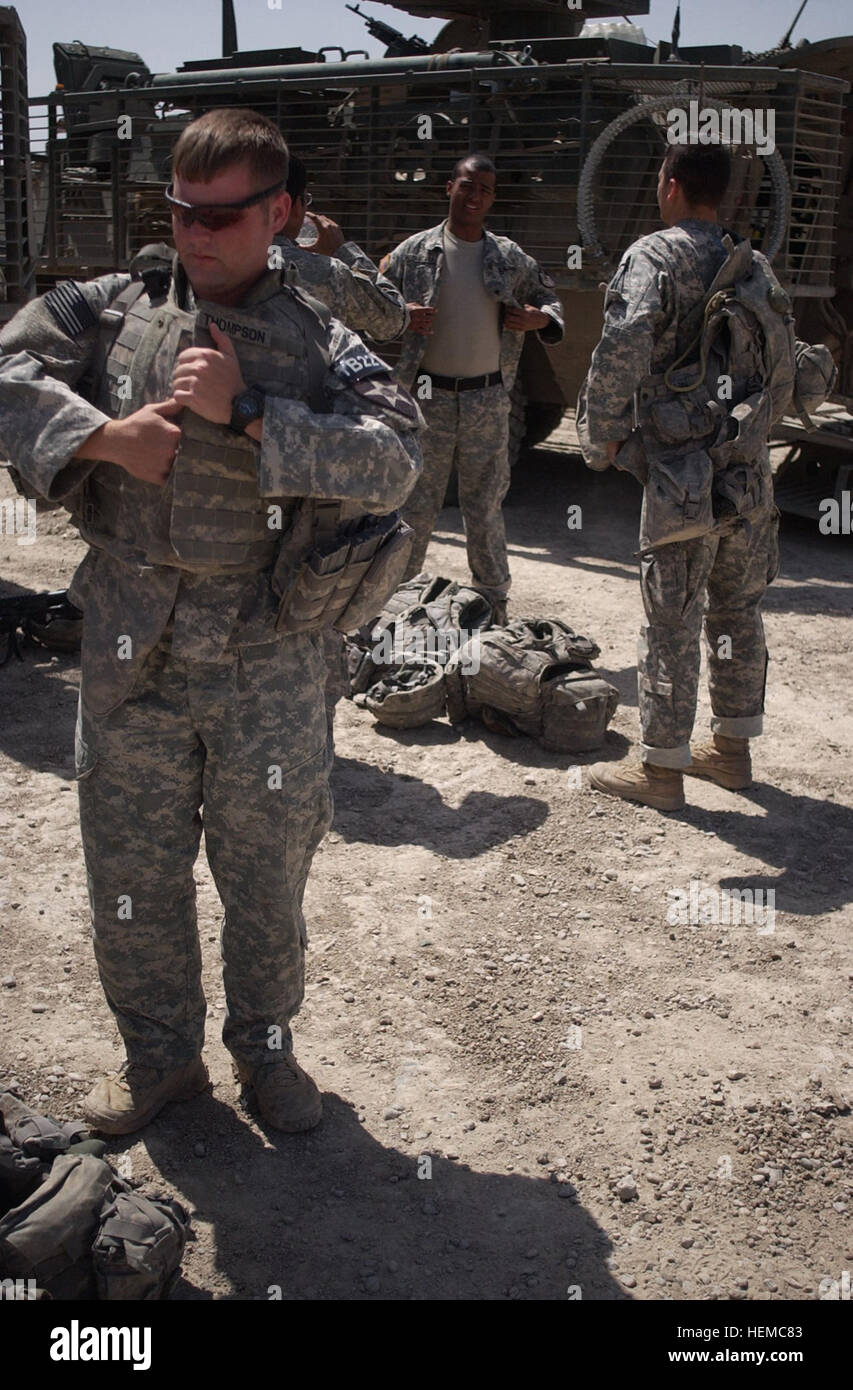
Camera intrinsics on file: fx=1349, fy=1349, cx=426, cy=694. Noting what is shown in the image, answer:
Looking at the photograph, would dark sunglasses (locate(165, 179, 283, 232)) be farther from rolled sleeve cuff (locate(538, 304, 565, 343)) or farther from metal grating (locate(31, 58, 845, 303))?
metal grating (locate(31, 58, 845, 303))

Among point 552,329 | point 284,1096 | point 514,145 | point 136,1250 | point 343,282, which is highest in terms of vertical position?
point 514,145

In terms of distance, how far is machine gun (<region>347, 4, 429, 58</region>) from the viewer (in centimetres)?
976

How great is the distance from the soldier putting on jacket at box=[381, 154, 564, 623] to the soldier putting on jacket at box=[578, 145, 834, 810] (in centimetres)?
141

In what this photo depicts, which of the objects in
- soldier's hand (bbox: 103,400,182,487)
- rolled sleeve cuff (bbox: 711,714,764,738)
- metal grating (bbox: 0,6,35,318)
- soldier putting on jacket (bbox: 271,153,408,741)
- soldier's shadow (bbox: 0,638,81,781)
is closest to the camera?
soldier's hand (bbox: 103,400,182,487)

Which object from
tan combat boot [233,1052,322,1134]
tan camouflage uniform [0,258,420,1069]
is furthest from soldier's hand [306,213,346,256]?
tan combat boot [233,1052,322,1134]

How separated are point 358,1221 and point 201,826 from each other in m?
0.81

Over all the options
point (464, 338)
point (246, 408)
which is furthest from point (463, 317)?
point (246, 408)

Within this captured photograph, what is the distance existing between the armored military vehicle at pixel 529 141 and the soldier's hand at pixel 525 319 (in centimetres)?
208

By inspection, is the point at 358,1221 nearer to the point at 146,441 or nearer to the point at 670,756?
the point at 146,441

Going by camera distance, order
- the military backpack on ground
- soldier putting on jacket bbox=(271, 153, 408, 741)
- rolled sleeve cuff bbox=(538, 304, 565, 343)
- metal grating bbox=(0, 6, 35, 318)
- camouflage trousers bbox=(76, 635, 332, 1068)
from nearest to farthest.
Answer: camouflage trousers bbox=(76, 635, 332, 1068), soldier putting on jacket bbox=(271, 153, 408, 741), the military backpack on ground, rolled sleeve cuff bbox=(538, 304, 565, 343), metal grating bbox=(0, 6, 35, 318)

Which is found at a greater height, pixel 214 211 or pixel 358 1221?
pixel 214 211

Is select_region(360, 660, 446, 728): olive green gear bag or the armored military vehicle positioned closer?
select_region(360, 660, 446, 728): olive green gear bag

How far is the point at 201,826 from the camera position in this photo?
2654 mm

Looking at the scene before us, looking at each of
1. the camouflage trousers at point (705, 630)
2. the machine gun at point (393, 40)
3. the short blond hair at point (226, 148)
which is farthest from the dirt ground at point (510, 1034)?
the machine gun at point (393, 40)
